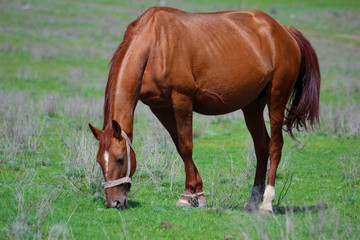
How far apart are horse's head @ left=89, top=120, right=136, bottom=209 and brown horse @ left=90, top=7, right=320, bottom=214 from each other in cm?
1

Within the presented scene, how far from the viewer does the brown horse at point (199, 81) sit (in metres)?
6.00

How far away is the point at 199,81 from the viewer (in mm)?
6656

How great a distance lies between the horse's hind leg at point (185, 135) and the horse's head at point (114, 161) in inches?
35.3

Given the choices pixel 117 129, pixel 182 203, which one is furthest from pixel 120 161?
pixel 182 203

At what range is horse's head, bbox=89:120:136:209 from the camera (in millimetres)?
5684

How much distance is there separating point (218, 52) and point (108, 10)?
4857 centimetres

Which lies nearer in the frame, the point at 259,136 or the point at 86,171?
the point at 86,171

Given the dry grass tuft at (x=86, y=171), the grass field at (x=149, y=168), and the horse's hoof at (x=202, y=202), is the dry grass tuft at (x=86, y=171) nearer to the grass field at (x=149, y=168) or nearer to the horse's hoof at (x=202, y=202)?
the grass field at (x=149, y=168)

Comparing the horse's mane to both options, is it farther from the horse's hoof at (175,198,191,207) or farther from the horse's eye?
the horse's hoof at (175,198,191,207)

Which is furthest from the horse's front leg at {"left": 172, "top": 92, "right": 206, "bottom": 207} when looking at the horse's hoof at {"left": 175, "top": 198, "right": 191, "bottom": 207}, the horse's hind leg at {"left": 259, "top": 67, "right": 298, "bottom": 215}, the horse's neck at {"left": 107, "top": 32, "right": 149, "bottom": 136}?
the horse's hind leg at {"left": 259, "top": 67, "right": 298, "bottom": 215}

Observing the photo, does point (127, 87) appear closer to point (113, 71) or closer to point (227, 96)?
point (113, 71)

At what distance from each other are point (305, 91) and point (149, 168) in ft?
9.68

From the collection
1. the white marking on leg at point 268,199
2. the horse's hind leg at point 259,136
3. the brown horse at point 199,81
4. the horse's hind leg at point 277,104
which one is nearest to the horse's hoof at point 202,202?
the brown horse at point 199,81

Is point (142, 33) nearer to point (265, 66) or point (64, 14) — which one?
point (265, 66)
